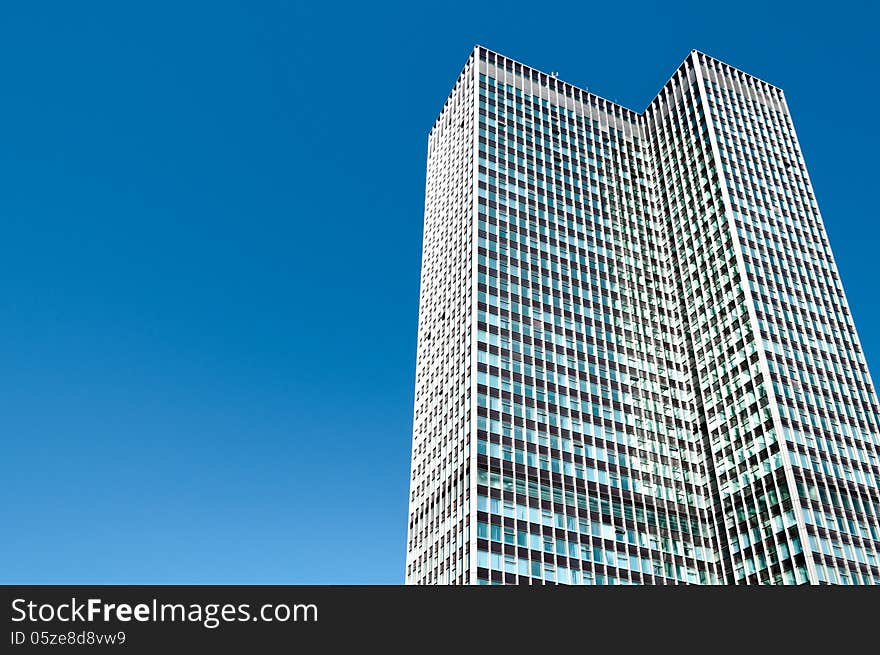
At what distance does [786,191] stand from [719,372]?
146ft

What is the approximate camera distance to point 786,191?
506 feet

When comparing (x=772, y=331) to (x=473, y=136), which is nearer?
(x=772, y=331)

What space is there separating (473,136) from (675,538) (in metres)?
77.8

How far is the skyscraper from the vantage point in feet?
358

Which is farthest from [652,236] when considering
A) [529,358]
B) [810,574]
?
[810,574]

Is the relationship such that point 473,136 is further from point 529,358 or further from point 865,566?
point 865,566

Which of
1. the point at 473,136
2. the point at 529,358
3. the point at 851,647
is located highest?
the point at 473,136

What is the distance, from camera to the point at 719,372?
432 feet

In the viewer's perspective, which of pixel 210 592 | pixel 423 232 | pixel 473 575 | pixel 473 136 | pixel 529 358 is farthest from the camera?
pixel 423 232

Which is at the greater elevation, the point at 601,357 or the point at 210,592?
the point at 601,357

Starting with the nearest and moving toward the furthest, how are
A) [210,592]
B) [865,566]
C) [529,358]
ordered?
[210,592] → [865,566] → [529,358]

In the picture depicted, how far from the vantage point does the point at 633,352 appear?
136 meters

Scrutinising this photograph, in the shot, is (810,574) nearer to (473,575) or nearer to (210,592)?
(473,575)

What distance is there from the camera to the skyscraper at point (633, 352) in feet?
358
